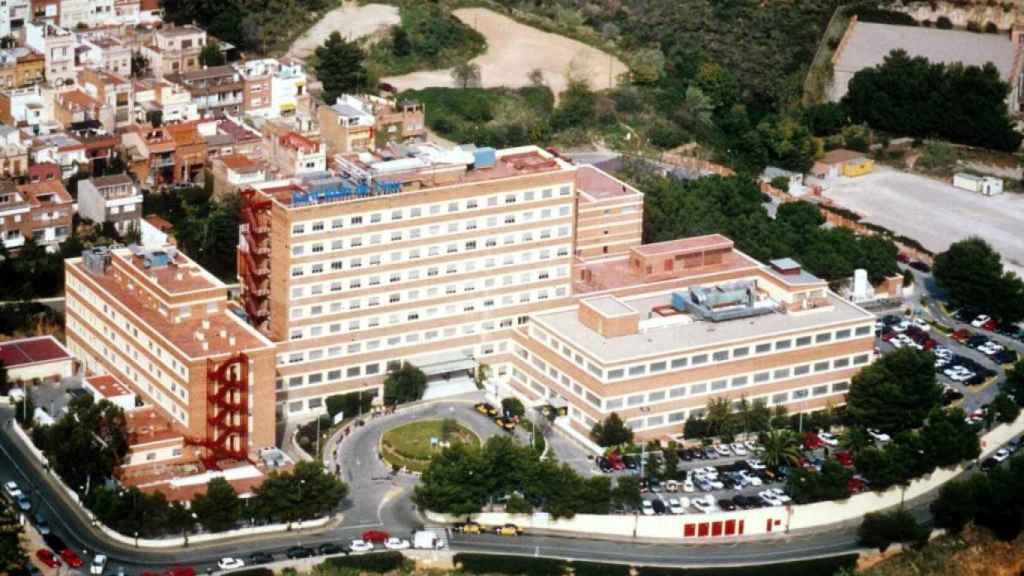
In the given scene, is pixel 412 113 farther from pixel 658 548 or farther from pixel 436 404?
pixel 658 548

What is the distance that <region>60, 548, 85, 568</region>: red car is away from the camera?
122375 mm

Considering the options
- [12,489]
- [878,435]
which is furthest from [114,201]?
[878,435]

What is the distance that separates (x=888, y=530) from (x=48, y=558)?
44.8 meters

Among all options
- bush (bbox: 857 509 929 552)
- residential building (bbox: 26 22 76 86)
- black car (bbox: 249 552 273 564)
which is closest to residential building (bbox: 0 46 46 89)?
residential building (bbox: 26 22 76 86)

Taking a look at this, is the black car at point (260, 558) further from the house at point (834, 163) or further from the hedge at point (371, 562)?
the house at point (834, 163)

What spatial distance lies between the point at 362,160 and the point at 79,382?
21453mm

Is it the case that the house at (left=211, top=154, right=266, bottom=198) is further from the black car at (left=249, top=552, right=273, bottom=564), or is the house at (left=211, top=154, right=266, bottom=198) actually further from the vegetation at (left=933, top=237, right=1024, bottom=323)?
the vegetation at (left=933, top=237, right=1024, bottom=323)

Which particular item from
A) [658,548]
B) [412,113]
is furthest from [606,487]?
[412,113]

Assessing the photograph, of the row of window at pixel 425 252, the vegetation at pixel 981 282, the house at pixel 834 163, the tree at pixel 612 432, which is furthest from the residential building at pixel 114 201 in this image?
the house at pixel 834 163

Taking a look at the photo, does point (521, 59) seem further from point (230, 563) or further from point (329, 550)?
point (230, 563)

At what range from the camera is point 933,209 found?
176875 mm

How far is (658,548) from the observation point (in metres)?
130

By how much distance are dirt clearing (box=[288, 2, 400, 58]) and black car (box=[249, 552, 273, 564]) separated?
7027cm

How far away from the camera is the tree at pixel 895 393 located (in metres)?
141
